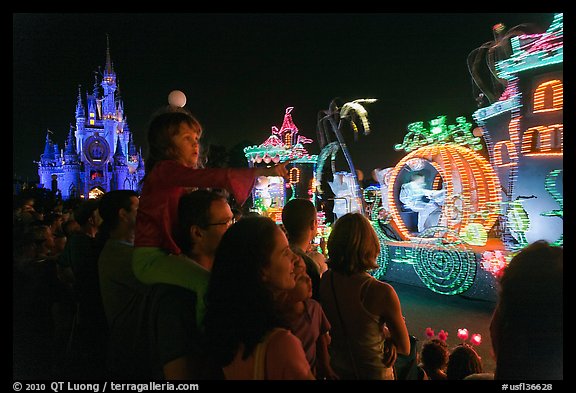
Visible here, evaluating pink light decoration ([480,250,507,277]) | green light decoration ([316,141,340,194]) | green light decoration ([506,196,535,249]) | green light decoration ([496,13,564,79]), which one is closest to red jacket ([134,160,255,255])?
green light decoration ([496,13,564,79])

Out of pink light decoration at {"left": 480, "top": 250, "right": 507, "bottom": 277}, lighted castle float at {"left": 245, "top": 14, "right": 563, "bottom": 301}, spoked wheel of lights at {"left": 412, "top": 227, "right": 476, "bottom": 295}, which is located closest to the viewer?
lighted castle float at {"left": 245, "top": 14, "right": 563, "bottom": 301}

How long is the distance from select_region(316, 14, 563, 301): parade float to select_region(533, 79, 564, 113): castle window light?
0.6 inches

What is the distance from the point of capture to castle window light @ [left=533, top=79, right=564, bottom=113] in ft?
20.5

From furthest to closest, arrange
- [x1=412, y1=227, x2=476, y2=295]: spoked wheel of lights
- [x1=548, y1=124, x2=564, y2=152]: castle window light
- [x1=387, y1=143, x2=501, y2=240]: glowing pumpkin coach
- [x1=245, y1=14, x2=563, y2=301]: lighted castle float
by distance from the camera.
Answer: [x1=412, y1=227, x2=476, y2=295]: spoked wheel of lights → [x1=387, y1=143, x2=501, y2=240]: glowing pumpkin coach → [x1=245, y1=14, x2=563, y2=301]: lighted castle float → [x1=548, y1=124, x2=564, y2=152]: castle window light

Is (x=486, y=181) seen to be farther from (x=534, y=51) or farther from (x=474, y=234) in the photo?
(x=534, y=51)

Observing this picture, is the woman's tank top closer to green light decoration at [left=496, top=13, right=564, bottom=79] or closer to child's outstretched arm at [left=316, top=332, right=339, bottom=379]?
child's outstretched arm at [left=316, top=332, right=339, bottom=379]

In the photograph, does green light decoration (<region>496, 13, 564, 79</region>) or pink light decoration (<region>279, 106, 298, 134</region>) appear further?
pink light decoration (<region>279, 106, 298, 134</region>)

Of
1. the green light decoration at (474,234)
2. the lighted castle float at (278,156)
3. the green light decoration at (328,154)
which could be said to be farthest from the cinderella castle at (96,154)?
the green light decoration at (474,234)

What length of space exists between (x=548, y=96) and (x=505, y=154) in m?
1.24

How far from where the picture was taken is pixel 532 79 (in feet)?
21.8

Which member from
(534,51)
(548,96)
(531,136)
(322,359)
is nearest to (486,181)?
(531,136)

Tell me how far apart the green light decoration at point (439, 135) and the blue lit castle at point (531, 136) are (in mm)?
563

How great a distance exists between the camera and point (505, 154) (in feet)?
24.0
